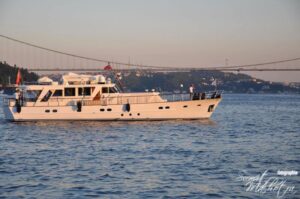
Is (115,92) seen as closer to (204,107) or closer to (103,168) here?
(204,107)

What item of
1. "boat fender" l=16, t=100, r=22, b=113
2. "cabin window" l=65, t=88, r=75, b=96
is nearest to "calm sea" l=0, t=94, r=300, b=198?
"boat fender" l=16, t=100, r=22, b=113

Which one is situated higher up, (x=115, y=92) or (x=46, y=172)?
(x=115, y=92)

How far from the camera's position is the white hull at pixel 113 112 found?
4303 cm

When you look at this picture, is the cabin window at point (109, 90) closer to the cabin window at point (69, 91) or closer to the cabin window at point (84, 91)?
the cabin window at point (84, 91)

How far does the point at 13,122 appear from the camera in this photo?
44.2m

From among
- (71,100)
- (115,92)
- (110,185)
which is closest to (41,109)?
(71,100)

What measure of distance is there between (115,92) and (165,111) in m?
4.05

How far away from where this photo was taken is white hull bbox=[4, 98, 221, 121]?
43.0 meters

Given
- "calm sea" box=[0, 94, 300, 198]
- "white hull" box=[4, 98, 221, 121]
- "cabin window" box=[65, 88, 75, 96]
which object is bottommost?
"calm sea" box=[0, 94, 300, 198]

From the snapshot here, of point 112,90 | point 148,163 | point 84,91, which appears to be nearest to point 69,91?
point 84,91

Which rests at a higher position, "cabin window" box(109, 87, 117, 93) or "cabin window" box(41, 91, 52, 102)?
"cabin window" box(109, 87, 117, 93)

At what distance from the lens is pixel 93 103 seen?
43.3 m

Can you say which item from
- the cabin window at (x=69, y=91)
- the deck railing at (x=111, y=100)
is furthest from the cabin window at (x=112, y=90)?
the cabin window at (x=69, y=91)

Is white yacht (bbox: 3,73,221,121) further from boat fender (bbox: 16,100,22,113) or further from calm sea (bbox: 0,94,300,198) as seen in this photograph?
calm sea (bbox: 0,94,300,198)
